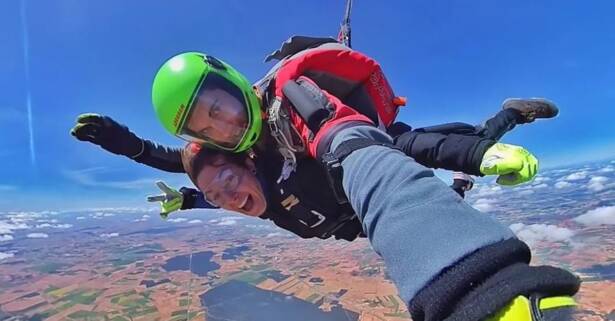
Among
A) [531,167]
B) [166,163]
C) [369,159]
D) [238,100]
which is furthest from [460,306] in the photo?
[166,163]

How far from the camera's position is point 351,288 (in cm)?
3105

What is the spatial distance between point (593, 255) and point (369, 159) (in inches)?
1672

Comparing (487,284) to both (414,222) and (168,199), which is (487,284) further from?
(168,199)

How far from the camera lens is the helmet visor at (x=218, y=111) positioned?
1.44 m

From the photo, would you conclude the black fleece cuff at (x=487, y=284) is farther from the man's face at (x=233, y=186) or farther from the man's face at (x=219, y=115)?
the man's face at (x=233, y=186)

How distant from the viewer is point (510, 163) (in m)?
0.99

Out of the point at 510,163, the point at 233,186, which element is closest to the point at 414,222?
the point at 510,163

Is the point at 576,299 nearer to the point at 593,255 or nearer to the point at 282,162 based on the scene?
the point at 282,162

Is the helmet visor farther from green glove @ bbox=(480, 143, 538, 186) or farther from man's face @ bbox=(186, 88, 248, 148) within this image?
green glove @ bbox=(480, 143, 538, 186)

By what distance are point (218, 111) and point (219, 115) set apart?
0.02m

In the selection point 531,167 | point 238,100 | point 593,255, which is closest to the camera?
point 531,167

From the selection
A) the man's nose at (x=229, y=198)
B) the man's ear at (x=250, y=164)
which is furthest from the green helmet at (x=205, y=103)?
the man's nose at (x=229, y=198)

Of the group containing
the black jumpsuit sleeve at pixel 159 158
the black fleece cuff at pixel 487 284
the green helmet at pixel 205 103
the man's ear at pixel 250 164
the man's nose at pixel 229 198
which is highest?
the green helmet at pixel 205 103

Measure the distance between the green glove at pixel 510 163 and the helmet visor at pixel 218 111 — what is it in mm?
859
